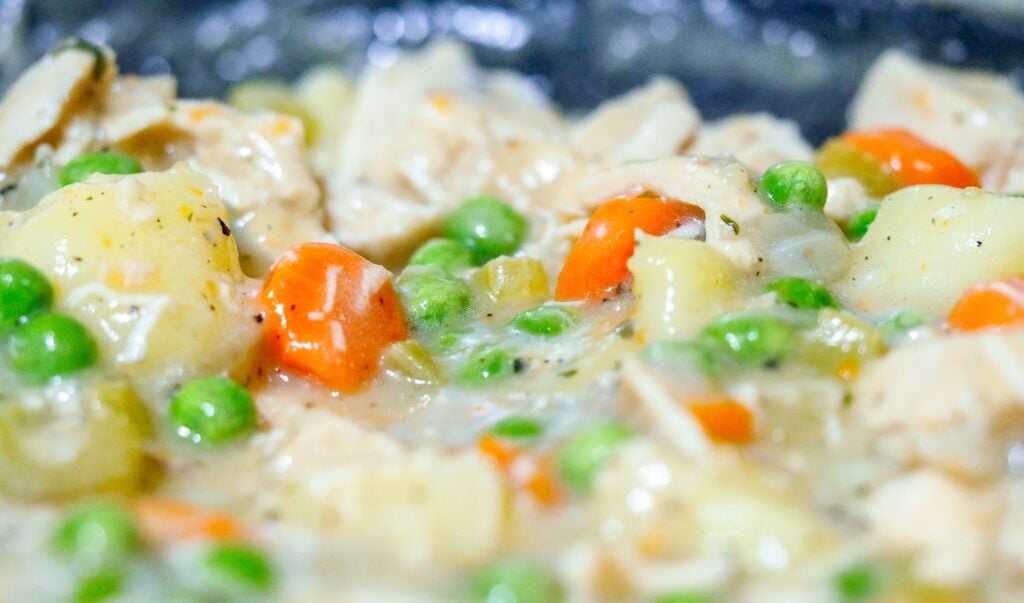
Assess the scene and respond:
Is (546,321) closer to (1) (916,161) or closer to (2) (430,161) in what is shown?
(2) (430,161)

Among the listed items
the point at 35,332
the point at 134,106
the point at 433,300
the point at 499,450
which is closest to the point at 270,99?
the point at 134,106

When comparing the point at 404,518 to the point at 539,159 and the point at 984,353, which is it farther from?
the point at 539,159

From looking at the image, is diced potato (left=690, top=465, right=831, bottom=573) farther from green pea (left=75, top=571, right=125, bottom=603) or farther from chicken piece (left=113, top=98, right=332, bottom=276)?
chicken piece (left=113, top=98, right=332, bottom=276)

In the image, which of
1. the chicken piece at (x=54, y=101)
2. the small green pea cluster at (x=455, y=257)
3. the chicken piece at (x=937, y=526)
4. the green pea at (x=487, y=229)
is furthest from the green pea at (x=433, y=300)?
the chicken piece at (x=937, y=526)

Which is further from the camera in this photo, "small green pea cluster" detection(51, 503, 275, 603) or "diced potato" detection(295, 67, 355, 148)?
"diced potato" detection(295, 67, 355, 148)

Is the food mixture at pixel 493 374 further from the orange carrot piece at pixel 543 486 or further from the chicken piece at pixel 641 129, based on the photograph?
the chicken piece at pixel 641 129

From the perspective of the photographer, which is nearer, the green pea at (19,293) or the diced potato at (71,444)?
the diced potato at (71,444)

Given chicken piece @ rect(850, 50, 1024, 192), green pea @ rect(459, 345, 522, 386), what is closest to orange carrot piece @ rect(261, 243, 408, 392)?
green pea @ rect(459, 345, 522, 386)
